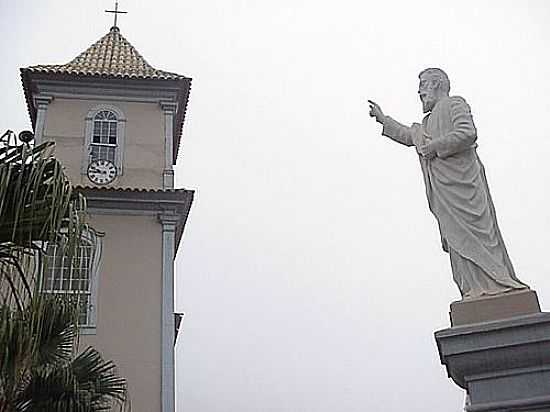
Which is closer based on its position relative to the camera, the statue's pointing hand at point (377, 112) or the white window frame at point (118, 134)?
the statue's pointing hand at point (377, 112)

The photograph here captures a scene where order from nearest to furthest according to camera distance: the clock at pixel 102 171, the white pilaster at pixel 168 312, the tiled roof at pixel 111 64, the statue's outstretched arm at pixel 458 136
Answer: the statue's outstretched arm at pixel 458 136
the white pilaster at pixel 168 312
the clock at pixel 102 171
the tiled roof at pixel 111 64

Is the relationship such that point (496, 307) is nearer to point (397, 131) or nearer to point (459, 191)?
point (459, 191)

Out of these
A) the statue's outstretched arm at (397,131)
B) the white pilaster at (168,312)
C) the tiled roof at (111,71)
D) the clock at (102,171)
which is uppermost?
the tiled roof at (111,71)

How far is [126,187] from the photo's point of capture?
18.5 metres

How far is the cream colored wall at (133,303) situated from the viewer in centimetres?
1612

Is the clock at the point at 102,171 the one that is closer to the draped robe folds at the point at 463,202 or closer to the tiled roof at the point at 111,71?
the tiled roof at the point at 111,71

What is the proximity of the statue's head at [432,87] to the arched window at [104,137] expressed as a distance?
13759 millimetres

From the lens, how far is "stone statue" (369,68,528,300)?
18.0 feet

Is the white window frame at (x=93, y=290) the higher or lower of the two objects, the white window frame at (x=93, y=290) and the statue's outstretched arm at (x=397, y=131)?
the higher

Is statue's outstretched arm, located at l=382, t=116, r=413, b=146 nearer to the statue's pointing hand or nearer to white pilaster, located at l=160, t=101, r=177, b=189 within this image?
the statue's pointing hand

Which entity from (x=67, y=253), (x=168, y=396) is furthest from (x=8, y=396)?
(x=168, y=396)

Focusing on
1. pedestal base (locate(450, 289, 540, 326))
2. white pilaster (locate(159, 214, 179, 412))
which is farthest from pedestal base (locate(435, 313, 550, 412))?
white pilaster (locate(159, 214, 179, 412))

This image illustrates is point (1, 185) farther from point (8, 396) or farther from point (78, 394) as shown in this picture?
point (78, 394)

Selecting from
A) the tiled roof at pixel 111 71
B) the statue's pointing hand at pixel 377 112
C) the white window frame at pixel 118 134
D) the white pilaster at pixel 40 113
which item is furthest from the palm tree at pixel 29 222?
the tiled roof at pixel 111 71
